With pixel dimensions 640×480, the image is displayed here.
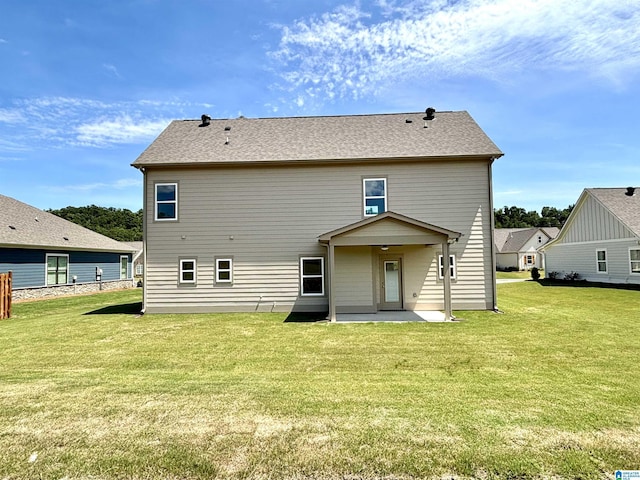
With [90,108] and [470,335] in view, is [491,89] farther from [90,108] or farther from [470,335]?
[90,108]

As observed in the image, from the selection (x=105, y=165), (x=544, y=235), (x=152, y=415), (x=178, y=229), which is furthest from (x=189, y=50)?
(x=544, y=235)

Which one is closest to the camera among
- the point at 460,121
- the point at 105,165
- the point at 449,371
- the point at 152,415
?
the point at 152,415

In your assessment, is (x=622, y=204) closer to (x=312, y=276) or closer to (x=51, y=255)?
(x=312, y=276)

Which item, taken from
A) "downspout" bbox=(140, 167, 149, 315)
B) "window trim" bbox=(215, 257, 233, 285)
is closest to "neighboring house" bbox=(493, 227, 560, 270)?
"window trim" bbox=(215, 257, 233, 285)

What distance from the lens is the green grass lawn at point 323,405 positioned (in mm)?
3010

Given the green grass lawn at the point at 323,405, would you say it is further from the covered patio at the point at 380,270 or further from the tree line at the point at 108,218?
the tree line at the point at 108,218

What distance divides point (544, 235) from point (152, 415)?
48761mm

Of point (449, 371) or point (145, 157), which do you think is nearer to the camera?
point (449, 371)

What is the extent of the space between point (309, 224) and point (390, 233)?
3273 millimetres

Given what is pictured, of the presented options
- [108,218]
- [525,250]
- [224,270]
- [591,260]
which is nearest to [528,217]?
[525,250]

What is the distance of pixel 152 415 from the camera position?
13.1 feet

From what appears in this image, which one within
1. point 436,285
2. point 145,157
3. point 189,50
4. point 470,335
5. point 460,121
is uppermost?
point 189,50

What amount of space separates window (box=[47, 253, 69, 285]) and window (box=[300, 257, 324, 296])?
17.0m

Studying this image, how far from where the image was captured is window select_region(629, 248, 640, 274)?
60.7ft
